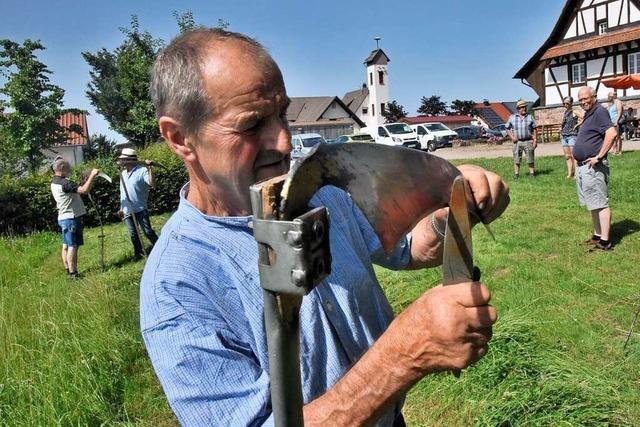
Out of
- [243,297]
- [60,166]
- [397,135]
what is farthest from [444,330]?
[397,135]

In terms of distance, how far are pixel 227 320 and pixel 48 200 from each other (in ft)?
48.6

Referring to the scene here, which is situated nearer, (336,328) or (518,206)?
(336,328)

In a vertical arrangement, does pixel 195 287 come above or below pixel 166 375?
above

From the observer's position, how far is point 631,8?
28.2 meters

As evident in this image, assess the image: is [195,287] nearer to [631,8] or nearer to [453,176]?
[453,176]

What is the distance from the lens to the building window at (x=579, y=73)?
98.5ft

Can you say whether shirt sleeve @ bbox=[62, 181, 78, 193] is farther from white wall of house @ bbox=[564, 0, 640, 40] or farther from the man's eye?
white wall of house @ bbox=[564, 0, 640, 40]

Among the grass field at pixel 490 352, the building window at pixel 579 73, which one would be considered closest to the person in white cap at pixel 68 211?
the grass field at pixel 490 352

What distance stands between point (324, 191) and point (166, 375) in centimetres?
78

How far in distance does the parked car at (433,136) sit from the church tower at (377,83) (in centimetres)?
3570

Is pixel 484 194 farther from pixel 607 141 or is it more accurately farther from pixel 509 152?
pixel 509 152

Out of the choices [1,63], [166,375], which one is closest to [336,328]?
[166,375]

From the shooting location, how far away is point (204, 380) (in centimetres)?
121

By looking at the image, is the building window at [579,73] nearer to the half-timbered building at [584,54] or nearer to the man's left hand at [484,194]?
the half-timbered building at [584,54]
